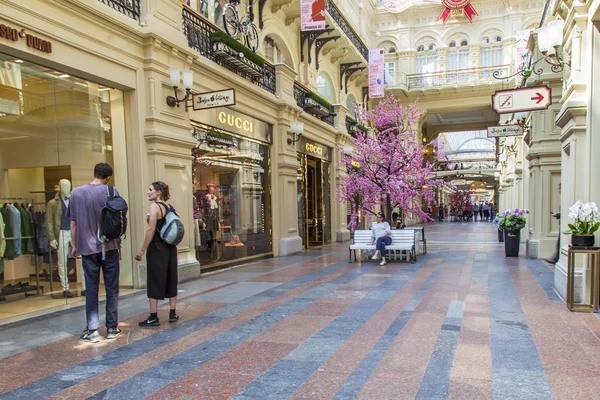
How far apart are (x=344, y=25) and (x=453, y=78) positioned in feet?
40.2

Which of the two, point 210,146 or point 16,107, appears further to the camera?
point 210,146

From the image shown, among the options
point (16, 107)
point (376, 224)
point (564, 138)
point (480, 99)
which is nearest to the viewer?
point (16, 107)

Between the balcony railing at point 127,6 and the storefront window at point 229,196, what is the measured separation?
2.46 meters

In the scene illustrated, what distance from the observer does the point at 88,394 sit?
3.29 metres

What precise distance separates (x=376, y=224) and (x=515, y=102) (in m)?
4.31

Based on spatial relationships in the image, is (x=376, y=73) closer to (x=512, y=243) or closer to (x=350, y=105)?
(x=350, y=105)

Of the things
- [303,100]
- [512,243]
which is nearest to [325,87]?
[303,100]

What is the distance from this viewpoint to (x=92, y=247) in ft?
15.0

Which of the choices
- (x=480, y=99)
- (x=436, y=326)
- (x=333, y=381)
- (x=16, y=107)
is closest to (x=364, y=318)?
(x=436, y=326)

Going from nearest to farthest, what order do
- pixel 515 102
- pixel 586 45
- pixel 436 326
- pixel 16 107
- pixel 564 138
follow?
pixel 436 326 < pixel 586 45 < pixel 16 107 < pixel 564 138 < pixel 515 102

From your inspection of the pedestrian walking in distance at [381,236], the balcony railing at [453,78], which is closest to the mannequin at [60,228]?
the pedestrian walking in distance at [381,236]

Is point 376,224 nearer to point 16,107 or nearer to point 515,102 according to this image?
point 515,102

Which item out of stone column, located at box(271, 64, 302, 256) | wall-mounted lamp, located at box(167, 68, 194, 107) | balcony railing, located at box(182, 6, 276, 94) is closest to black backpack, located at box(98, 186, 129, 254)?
wall-mounted lamp, located at box(167, 68, 194, 107)

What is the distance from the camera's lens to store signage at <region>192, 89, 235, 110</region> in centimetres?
830
